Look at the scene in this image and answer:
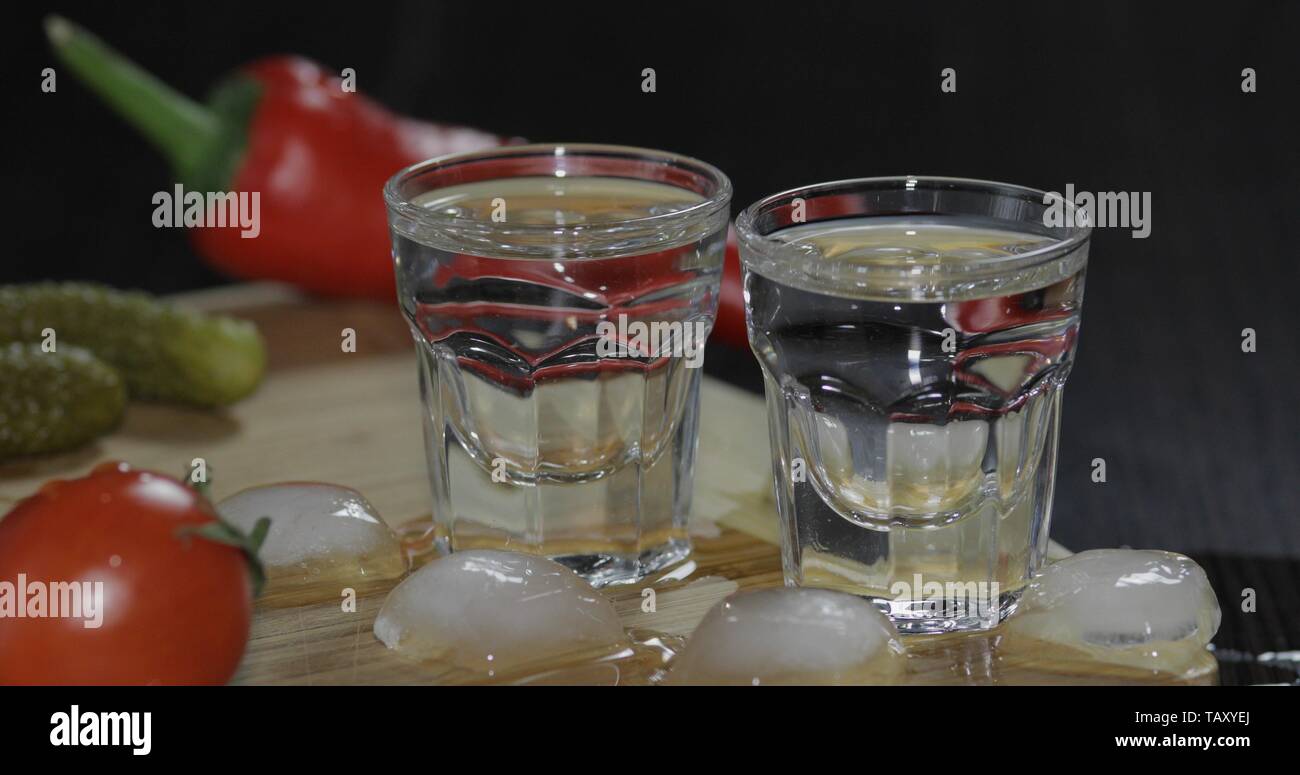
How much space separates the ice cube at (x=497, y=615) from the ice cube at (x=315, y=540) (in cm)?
11

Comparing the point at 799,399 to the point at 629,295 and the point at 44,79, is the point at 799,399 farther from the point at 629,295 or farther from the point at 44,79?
the point at 44,79

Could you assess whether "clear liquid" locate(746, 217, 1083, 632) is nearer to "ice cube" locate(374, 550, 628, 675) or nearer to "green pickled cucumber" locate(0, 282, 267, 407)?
"ice cube" locate(374, 550, 628, 675)

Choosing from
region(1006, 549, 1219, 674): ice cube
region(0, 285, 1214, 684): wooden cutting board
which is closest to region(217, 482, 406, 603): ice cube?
region(0, 285, 1214, 684): wooden cutting board

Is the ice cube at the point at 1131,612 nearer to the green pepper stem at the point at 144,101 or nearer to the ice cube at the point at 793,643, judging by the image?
the ice cube at the point at 793,643

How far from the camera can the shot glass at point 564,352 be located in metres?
1.07

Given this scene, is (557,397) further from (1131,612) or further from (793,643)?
(1131,612)

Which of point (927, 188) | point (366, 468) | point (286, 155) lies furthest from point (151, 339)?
point (927, 188)

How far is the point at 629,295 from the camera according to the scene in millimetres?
1080

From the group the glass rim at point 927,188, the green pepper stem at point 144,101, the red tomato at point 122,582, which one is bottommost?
the red tomato at point 122,582

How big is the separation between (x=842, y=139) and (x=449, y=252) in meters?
1.27

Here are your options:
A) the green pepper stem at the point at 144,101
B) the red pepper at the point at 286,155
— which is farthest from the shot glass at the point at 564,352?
the green pepper stem at the point at 144,101

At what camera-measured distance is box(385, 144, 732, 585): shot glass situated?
1.07 m

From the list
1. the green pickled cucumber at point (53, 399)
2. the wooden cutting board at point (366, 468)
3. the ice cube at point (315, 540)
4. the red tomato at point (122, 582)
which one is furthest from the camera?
the green pickled cucumber at point (53, 399)

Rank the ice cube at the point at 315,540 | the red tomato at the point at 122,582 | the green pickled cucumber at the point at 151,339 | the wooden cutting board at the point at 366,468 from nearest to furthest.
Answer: the red tomato at the point at 122,582, the wooden cutting board at the point at 366,468, the ice cube at the point at 315,540, the green pickled cucumber at the point at 151,339
